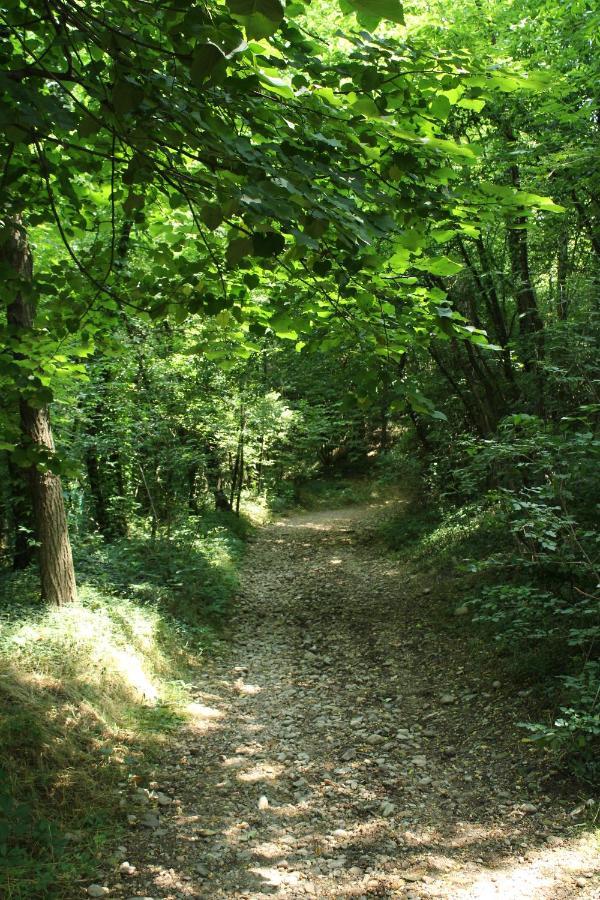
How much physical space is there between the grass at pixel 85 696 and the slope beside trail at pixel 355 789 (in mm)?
253

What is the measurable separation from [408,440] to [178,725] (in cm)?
1064

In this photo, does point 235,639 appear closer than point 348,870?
No

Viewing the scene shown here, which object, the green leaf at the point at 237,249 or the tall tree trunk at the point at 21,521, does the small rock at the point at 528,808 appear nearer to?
the green leaf at the point at 237,249

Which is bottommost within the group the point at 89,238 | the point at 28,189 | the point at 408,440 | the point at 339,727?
the point at 339,727

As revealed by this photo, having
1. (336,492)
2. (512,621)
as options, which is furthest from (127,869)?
(336,492)

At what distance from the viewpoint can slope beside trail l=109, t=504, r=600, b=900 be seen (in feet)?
11.4

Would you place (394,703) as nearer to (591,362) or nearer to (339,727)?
(339,727)

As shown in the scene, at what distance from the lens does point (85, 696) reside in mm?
5039

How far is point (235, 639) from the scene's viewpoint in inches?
316

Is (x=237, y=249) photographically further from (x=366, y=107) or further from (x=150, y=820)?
(x=150, y=820)

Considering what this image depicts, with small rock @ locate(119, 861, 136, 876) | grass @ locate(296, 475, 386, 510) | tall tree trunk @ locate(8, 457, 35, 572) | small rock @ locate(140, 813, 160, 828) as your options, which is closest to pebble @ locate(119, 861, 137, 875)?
small rock @ locate(119, 861, 136, 876)

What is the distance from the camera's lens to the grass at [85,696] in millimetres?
3520

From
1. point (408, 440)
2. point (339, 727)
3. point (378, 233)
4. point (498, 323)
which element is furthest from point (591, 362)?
point (408, 440)

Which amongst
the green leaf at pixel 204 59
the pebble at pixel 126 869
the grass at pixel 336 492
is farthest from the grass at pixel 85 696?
the grass at pixel 336 492
